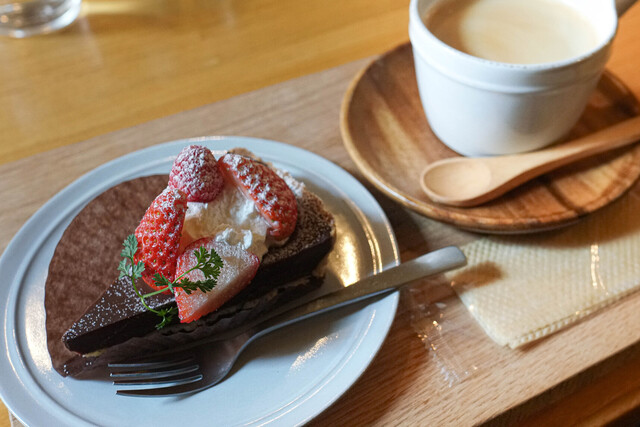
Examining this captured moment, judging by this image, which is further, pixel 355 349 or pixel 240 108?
pixel 240 108

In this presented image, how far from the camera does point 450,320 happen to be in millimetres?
854

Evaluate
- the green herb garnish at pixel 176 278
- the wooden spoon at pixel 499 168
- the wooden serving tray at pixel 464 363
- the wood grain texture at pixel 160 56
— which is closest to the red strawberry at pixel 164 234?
the green herb garnish at pixel 176 278

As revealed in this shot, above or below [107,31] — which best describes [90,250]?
below

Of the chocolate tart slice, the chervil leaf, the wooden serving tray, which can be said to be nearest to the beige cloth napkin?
the wooden serving tray

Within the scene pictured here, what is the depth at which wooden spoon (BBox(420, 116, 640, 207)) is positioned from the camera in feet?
3.05

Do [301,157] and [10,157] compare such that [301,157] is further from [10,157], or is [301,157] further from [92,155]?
[10,157]

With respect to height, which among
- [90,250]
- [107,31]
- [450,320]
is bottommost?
[450,320]

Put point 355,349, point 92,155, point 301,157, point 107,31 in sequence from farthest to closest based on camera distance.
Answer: point 107,31, point 92,155, point 301,157, point 355,349

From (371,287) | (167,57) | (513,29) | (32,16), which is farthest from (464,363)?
(32,16)

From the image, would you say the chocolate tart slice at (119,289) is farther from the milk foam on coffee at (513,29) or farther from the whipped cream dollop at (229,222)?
the milk foam on coffee at (513,29)

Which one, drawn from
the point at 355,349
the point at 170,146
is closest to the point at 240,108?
the point at 170,146

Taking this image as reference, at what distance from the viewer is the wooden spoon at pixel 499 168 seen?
0.93 m

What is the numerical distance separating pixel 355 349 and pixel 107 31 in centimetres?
122

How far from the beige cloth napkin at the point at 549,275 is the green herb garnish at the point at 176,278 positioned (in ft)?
1.29
